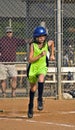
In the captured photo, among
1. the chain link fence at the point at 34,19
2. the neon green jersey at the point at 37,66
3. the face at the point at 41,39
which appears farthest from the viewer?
the chain link fence at the point at 34,19

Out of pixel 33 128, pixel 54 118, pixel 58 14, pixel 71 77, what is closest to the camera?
pixel 33 128

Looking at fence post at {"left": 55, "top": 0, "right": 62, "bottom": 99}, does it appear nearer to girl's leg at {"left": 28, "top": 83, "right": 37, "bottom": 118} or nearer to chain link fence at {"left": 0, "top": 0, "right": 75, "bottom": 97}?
chain link fence at {"left": 0, "top": 0, "right": 75, "bottom": 97}

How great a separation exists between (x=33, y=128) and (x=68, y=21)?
270 inches

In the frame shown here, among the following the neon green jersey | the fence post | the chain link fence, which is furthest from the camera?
the chain link fence

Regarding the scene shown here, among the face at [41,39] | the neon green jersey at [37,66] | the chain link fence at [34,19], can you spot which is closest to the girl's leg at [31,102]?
the neon green jersey at [37,66]

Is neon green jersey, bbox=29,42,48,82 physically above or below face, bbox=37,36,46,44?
below

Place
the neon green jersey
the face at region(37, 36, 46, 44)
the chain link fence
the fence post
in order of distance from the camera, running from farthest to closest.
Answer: the chain link fence, the fence post, the neon green jersey, the face at region(37, 36, 46, 44)

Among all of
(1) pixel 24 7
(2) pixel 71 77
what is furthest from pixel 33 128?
(1) pixel 24 7

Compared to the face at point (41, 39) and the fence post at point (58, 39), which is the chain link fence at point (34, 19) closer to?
the fence post at point (58, 39)

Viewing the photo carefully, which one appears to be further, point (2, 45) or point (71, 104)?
point (2, 45)

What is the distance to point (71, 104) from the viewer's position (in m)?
11.1

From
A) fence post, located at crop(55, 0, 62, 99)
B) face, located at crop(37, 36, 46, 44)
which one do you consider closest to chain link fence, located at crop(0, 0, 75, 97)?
fence post, located at crop(55, 0, 62, 99)

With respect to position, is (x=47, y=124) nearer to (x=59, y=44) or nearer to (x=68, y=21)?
(x=59, y=44)

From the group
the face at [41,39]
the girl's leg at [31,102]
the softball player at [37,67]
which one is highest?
A: the face at [41,39]
